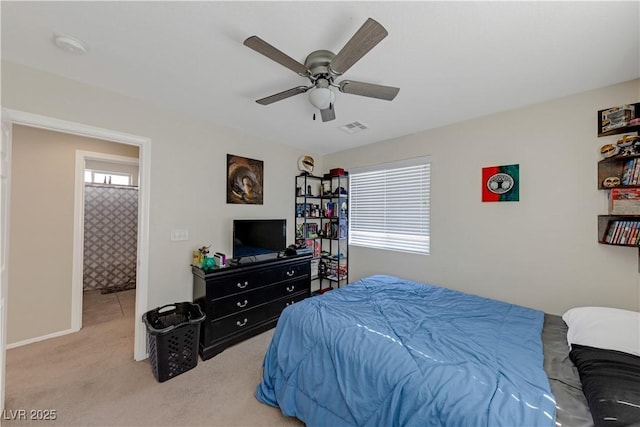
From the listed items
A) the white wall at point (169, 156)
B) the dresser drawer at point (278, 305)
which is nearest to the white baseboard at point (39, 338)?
the white wall at point (169, 156)

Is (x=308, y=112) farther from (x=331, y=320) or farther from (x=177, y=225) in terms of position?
(x=331, y=320)

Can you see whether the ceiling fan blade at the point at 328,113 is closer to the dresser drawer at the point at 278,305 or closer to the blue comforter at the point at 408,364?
the blue comforter at the point at 408,364

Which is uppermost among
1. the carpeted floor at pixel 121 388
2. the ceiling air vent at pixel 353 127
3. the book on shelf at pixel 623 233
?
the ceiling air vent at pixel 353 127

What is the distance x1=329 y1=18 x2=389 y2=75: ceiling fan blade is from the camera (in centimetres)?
109

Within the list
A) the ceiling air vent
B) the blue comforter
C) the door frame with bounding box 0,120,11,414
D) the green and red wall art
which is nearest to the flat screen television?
the blue comforter

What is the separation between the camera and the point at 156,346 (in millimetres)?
1983

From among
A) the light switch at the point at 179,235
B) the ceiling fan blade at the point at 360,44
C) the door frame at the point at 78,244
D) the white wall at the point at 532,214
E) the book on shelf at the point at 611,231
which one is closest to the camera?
the ceiling fan blade at the point at 360,44

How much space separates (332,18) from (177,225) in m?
2.31

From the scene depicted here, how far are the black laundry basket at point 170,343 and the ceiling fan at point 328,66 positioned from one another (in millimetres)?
2007

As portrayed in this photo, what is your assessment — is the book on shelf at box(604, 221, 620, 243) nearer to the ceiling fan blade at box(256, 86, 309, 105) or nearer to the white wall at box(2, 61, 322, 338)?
the ceiling fan blade at box(256, 86, 309, 105)

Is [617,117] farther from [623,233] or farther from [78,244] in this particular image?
[78,244]

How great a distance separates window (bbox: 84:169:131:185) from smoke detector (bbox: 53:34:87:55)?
357cm

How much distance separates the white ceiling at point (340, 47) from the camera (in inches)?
49.7

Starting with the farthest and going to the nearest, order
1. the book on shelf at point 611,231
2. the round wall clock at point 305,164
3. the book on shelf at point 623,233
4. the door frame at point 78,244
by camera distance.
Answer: the round wall clock at point 305,164
the door frame at point 78,244
the book on shelf at point 611,231
the book on shelf at point 623,233
